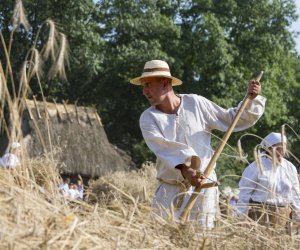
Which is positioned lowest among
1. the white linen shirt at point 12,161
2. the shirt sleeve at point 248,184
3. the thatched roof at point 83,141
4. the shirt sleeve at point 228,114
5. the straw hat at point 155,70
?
the thatched roof at point 83,141

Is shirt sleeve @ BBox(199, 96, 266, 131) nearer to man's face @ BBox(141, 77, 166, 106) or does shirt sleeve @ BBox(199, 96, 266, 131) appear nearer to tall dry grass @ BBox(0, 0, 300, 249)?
man's face @ BBox(141, 77, 166, 106)

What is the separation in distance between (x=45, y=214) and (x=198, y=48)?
86.3 ft

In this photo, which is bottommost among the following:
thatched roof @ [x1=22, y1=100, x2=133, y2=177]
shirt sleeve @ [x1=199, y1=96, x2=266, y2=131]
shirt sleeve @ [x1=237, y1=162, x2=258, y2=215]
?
thatched roof @ [x1=22, y1=100, x2=133, y2=177]

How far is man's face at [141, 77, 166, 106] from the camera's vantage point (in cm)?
488

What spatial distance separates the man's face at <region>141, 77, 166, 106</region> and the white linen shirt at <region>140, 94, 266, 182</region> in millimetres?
78

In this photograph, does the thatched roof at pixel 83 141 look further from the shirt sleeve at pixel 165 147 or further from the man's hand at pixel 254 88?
the man's hand at pixel 254 88

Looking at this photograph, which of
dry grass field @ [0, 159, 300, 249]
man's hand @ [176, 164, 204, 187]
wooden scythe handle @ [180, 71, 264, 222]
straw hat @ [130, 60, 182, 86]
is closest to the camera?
dry grass field @ [0, 159, 300, 249]

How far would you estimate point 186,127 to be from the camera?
4.83 m

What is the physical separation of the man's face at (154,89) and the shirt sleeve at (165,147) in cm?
12

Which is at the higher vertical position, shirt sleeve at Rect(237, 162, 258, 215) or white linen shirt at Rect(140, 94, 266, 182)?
white linen shirt at Rect(140, 94, 266, 182)

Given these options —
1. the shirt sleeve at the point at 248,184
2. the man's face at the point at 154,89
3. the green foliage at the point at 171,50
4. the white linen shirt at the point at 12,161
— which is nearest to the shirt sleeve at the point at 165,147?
the man's face at the point at 154,89

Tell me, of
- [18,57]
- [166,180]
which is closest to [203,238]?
[166,180]

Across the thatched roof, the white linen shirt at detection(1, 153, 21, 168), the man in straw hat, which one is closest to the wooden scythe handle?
the man in straw hat

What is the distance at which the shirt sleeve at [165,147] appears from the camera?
4.51m
